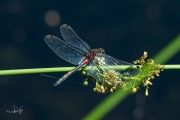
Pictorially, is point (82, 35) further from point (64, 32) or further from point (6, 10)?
point (64, 32)

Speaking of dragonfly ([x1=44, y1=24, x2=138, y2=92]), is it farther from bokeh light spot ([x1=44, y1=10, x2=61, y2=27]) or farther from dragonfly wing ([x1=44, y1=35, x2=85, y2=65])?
bokeh light spot ([x1=44, y1=10, x2=61, y2=27])

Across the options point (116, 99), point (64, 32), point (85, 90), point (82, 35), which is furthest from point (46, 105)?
point (116, 99)

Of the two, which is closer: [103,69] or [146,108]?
[103,69]

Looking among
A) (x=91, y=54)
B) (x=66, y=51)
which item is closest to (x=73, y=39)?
(x=66, y=51)

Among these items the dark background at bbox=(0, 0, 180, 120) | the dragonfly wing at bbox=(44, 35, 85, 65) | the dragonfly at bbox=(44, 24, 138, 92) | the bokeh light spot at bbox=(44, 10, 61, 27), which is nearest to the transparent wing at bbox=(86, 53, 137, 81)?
the dragonfly at bbox=(44, 24, 138, 92)

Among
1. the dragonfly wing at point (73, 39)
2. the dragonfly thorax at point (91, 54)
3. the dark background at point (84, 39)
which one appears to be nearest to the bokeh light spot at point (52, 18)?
the dark background at point (84, 39)

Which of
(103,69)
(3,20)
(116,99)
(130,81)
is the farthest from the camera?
(3,20)

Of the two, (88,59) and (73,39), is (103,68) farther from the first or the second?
(73,39)
